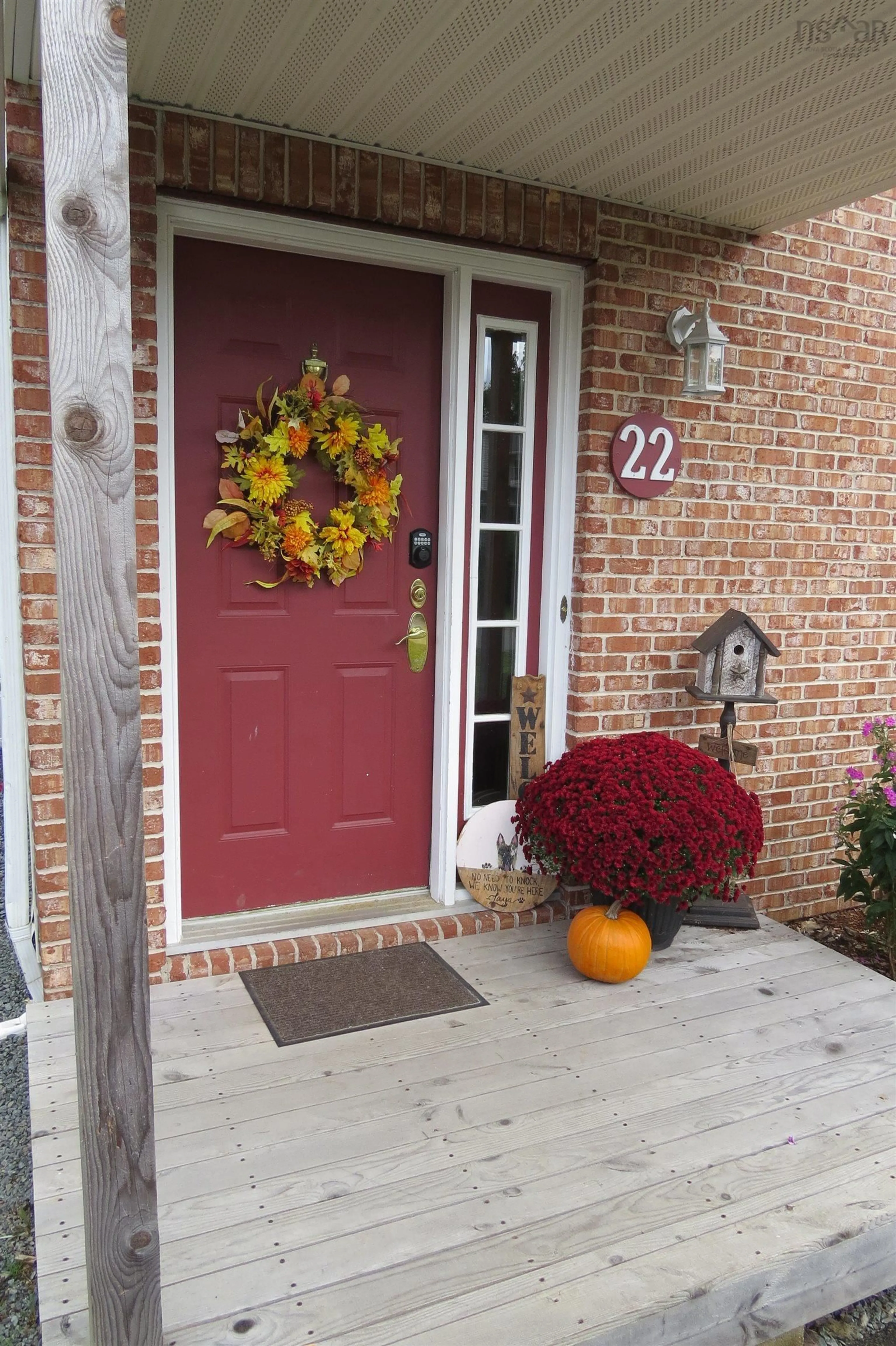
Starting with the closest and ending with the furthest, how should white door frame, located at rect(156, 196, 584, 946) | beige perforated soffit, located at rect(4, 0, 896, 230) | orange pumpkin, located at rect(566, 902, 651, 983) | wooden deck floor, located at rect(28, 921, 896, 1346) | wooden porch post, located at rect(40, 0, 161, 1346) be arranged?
wooden porch post, located at rect(40, 0, 161, 1346) < wooden deck floor, located at rect(28, 921, 896, 1346) < beige perforated soffit, located at rect(4, 0, 896, 230) < white door frame, located at rect(156, 196, 584, 946) < orange pumpkin, located at rect(566, 902, 651, 983)

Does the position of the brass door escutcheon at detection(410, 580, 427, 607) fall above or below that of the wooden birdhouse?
above

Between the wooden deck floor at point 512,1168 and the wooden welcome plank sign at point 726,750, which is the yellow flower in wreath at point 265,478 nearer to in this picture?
the wooden deck floor at point 512,1168

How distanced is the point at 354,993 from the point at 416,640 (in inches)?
44.3

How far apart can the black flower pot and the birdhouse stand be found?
0.61 meters

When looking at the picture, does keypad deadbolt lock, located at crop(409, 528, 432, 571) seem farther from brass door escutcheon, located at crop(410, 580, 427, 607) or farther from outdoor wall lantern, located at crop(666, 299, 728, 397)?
outdoor wall lantern, located at crop(666, 299, 728, 397)

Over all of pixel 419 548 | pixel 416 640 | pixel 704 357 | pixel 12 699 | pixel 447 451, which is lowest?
pixel 12 699

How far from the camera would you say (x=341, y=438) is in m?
2.98

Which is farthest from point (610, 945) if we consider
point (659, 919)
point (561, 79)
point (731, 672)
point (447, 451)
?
point (561, 79)

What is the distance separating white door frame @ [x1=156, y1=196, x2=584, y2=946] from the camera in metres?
2.72

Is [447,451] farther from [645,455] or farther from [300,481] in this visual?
[645,455]

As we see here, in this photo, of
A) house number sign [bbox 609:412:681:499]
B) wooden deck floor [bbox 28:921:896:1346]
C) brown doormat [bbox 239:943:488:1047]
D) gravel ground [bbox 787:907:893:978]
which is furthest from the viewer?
gravel ground [bbox 787:907:893:978]

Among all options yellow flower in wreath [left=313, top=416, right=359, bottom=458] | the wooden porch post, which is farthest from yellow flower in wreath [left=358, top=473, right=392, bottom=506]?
the wooden porch post

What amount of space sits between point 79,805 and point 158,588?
141cm

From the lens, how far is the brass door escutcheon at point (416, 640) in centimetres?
321
